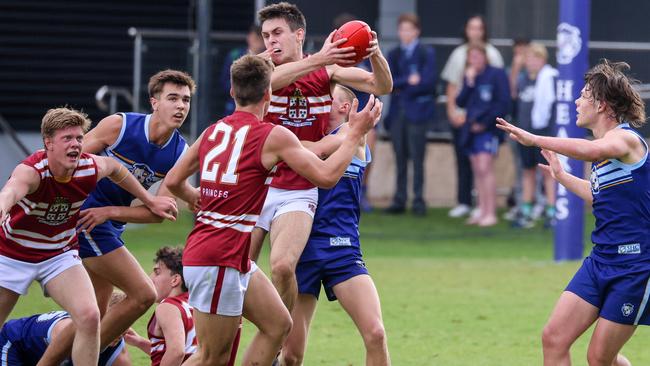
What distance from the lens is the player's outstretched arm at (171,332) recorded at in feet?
25.0

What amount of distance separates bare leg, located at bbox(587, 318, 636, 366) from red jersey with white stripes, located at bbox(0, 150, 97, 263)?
10.5 feet

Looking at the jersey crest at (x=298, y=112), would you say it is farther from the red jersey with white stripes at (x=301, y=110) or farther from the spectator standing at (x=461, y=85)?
the spectator standing at (x=461, y=85)

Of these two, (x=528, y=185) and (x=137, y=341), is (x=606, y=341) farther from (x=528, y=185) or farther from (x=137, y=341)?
(x=528, y=185)

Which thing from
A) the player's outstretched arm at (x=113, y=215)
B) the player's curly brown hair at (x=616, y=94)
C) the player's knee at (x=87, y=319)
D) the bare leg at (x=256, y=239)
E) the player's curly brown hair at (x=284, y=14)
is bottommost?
the player's knee at (x=87, y=319)

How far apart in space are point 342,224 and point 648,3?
11765 mm

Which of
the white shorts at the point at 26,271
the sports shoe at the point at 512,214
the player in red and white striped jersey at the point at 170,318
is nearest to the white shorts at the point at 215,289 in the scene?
the player in red and white striped jersey at the point at 170,318

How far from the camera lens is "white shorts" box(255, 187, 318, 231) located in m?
7.80

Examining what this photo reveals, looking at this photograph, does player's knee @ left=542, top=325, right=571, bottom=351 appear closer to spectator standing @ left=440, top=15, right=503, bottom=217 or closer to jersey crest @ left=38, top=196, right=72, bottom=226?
jersey crest @ left=38, top=196, right=72, bottom=226

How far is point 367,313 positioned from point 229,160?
4.81 ft

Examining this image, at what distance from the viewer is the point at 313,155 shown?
6.71m

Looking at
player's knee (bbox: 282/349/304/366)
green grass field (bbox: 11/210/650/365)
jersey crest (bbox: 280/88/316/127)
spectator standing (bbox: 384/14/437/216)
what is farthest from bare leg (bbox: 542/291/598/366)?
spectator standing (bbox: 384/14/437/216)

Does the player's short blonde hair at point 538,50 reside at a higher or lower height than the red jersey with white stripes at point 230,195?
higher

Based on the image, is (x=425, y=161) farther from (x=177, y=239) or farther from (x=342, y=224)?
(x=342, y=224)

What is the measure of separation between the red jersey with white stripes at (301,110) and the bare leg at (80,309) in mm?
1491
